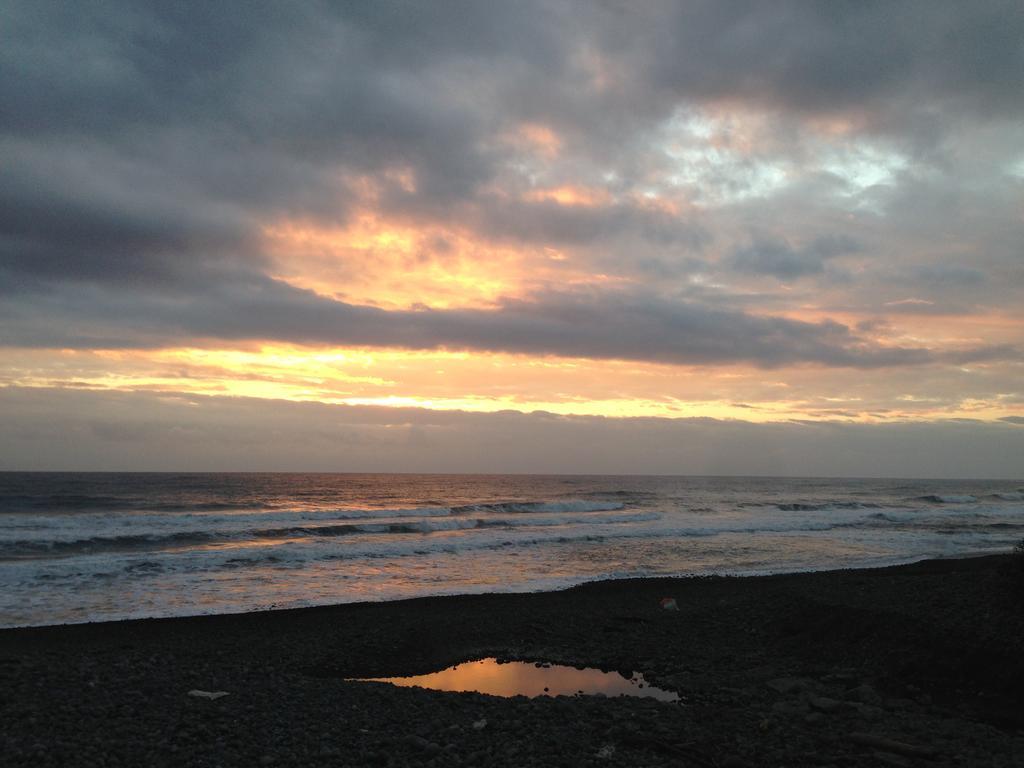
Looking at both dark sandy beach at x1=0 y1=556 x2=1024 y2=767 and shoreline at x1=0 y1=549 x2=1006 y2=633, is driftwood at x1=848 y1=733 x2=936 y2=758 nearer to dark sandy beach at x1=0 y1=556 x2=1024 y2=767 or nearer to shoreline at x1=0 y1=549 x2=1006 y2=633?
dark sandy beach at x1=0 y1=556 x2=1024 y2=767

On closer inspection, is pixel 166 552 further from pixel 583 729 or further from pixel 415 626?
pixel 583 729

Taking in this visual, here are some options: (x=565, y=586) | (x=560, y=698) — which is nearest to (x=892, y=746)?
(x=560, y=698)

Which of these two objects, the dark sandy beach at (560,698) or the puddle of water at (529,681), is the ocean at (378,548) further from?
the puddle of water at (529,681)

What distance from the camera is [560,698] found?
9.25 m

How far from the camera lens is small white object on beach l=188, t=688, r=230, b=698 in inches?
344

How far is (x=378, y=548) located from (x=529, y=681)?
17.7 meters

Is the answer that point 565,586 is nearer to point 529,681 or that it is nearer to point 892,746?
point 529,681

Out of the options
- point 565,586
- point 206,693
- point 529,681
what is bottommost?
point 565,586

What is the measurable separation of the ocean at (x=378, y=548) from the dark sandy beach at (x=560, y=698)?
363 centimetres

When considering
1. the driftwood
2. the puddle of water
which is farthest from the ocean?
the driftwood

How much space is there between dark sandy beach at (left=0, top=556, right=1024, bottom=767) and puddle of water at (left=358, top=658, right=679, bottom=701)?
0.44m

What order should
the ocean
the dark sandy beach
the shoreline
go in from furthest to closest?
the ocean < the shoreline < the dark sandy beach

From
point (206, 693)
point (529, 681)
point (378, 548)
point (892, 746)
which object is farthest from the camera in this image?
point (378, 548)

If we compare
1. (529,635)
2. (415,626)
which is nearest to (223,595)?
(415,626)
